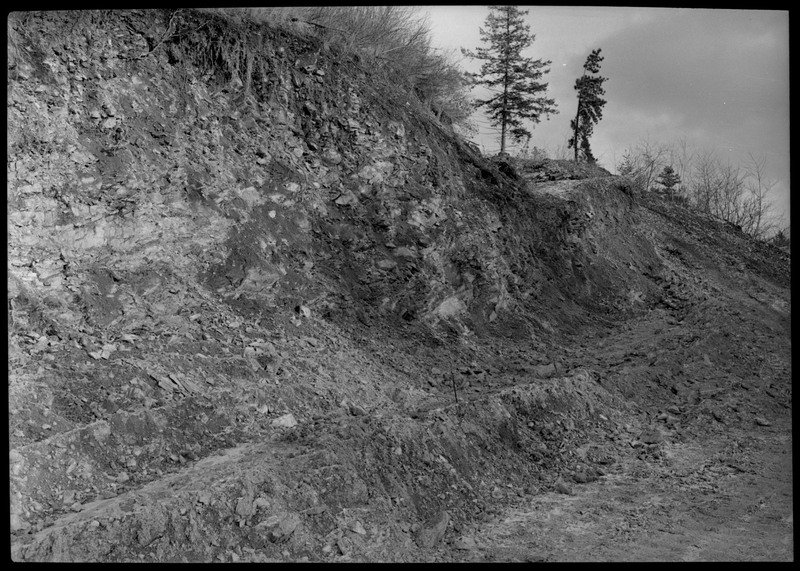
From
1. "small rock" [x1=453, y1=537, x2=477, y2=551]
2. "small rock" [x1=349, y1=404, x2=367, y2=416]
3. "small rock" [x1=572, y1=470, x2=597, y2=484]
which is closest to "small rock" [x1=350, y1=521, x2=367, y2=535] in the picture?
"small rock" [x1=453, y1=537, x2=477, y2=551]

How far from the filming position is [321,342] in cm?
868

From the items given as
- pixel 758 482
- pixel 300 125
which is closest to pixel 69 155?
pixel 300 125

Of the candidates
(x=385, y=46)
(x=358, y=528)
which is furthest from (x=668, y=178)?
(x=358, y=528)

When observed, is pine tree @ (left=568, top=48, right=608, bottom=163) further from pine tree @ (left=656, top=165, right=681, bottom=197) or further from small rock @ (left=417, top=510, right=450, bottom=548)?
small rock @ (left=417, top=510, right=450, bottom=548)

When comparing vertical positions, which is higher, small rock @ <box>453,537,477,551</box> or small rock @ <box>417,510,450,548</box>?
small rock @ <box>417,510,450,548</box>

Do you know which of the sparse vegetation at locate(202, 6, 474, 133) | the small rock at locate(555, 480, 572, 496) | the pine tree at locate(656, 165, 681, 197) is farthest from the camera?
the pine tree at locate(656, 165, 681, 197)

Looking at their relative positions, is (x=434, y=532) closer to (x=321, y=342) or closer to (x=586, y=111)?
(x=321, y=342)

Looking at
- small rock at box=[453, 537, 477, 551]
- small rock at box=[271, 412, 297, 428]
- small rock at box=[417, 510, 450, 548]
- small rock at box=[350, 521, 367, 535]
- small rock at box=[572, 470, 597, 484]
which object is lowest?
small rock at box=[453, 537, 477, 551]

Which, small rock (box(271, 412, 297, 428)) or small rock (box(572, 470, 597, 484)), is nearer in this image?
small rock (box(271, 412, 297, 428))

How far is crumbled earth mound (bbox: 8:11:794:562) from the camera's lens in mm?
5953

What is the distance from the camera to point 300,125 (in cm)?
1055

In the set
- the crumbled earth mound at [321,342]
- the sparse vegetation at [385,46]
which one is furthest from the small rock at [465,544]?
the sparse vegetation at [385,46]

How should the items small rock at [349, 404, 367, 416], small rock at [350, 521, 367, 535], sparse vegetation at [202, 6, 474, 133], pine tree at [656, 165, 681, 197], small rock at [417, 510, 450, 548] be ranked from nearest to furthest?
small rock at [350, 521, 367, 535] < small rock at [417, 510, 450, 548] < small rock at [349, 404, 367, 416] < sparse vegetation at [202, 6, 474, 133] < pine tree at [656, 165, 681, 197]
